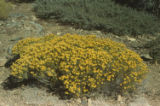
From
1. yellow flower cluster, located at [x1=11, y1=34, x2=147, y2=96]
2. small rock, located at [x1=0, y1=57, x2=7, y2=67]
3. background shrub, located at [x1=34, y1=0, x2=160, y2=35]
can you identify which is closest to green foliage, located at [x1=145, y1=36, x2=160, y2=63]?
background shrub, located at [x1=34, y1=0, x2=160, y2=35]

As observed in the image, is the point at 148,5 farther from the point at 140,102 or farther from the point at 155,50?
the point at 140,102

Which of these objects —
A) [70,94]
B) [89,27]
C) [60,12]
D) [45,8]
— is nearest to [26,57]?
[70,94]

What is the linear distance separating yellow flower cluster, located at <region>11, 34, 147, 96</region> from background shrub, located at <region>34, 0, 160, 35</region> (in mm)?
2312

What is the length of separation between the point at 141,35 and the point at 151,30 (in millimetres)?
362

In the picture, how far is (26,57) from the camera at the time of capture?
11.9 ft

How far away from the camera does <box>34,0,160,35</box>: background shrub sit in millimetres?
5953

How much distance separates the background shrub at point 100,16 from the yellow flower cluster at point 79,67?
231 centimetres

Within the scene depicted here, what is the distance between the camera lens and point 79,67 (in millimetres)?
3340

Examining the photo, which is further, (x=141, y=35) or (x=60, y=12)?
(x=60, y=12)

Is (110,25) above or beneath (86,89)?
above

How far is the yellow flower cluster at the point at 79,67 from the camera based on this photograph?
10.8 ft

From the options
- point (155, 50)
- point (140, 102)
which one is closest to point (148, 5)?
point (155, 50)

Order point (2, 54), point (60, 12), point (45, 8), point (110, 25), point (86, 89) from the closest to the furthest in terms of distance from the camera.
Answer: point (86, 89) < point (2, 54) < point (110, 25) < point (60, 12) < point (45, 8)

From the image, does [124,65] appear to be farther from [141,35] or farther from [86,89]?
[141,35]
